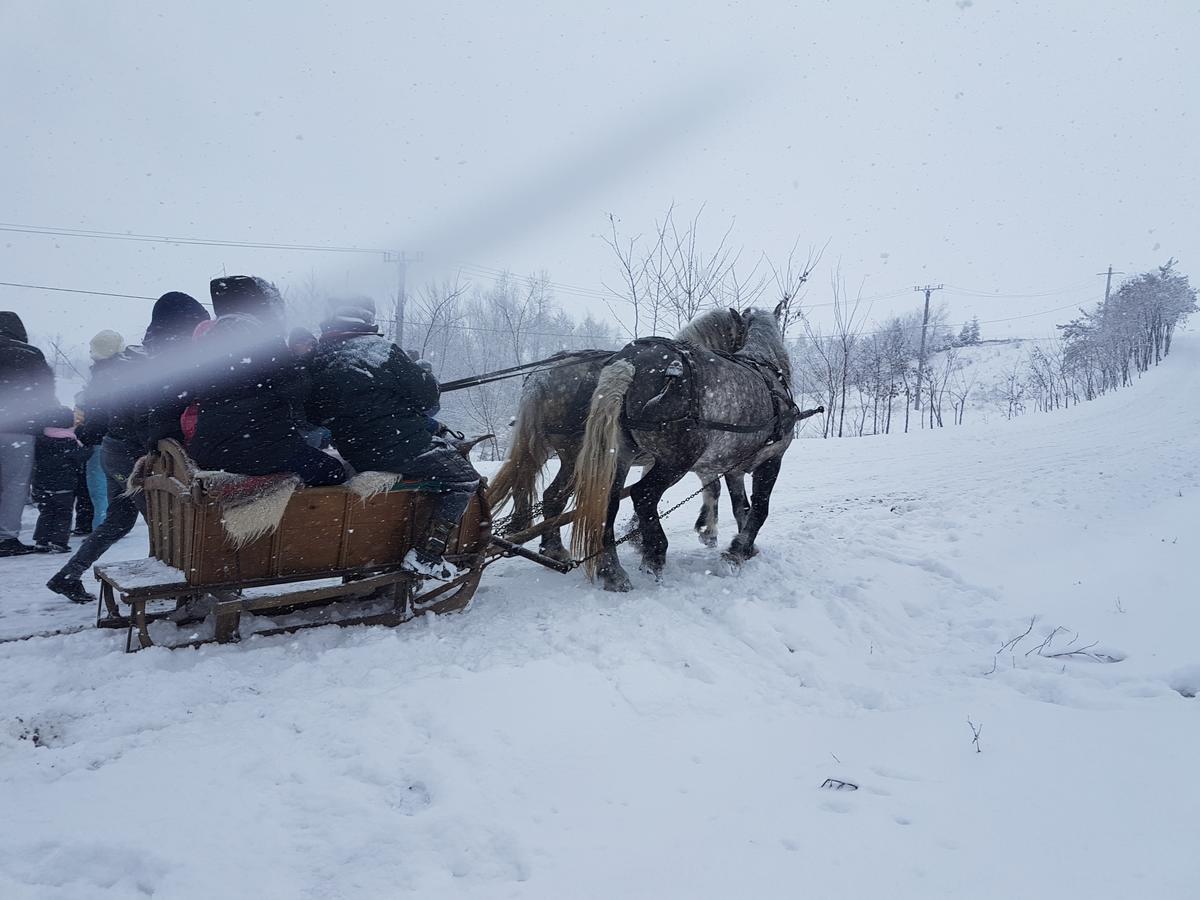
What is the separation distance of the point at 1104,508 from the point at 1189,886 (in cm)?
642

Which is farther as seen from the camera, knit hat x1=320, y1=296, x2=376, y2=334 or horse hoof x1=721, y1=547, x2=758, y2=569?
horse hoof x1=721, y1=547, x2=758, y2=569

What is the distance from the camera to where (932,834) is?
2041mm

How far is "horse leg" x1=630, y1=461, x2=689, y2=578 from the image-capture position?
15.1 feet

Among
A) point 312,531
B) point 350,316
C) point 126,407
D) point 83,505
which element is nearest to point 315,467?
point 312,531

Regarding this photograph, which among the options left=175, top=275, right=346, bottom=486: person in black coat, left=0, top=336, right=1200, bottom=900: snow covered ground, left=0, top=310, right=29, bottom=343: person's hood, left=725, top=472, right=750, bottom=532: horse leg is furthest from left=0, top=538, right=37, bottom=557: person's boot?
left=725, top=472, right=750, bottom=532: horse leg

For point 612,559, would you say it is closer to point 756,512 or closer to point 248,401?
point 756,512

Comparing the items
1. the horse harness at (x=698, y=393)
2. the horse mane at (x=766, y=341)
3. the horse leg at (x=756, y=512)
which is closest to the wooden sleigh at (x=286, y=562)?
the horse harness at (x=698, y=393)

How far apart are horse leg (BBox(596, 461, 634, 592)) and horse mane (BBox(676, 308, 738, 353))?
155 centimetres

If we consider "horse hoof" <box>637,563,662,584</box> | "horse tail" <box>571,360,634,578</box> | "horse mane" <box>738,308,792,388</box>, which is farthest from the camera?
"horse mane" <box>738,308,792,388</box>

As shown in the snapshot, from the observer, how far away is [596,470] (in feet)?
13.8

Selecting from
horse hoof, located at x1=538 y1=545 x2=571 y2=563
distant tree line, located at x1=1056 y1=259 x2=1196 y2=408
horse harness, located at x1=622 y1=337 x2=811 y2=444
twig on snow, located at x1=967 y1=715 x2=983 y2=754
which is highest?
distant tree line, located at x1=1056 y1=259 x2=1196 y2=408

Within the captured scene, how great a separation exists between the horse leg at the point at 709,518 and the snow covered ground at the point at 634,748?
1196mm

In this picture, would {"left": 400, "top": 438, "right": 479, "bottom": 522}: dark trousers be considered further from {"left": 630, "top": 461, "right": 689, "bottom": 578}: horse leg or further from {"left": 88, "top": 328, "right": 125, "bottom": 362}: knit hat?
{"left": 88, "top": 328, "right": 125, "bottom": 362}: knit hat

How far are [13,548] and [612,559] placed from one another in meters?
4.83
